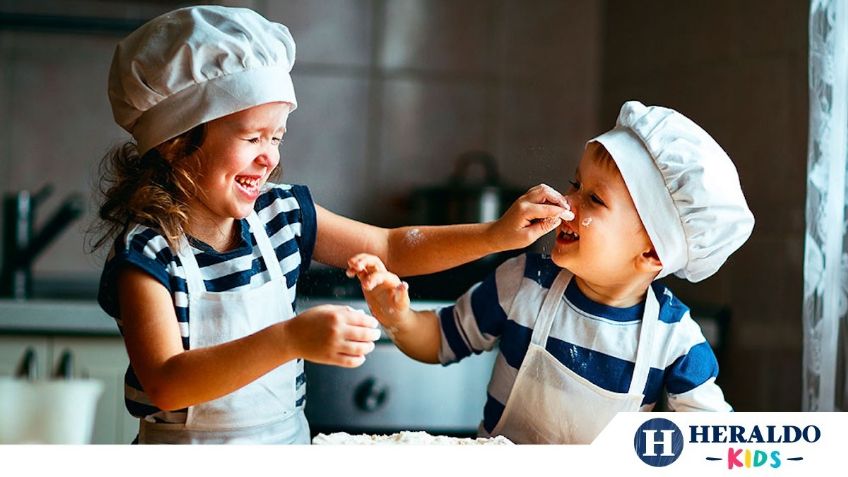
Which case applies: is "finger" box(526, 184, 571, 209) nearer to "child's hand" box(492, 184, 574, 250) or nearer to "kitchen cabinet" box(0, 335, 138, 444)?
"child's hand" box(492, 184, 574, 250)

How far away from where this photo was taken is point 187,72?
454 mm

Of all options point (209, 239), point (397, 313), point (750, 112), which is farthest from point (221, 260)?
point (750, 112)

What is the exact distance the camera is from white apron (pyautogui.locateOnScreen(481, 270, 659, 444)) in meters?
0.55

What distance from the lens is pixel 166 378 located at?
46cm

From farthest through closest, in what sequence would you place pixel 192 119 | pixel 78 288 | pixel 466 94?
pixel 466 94 < pixel 78 288 < pixel 192 119

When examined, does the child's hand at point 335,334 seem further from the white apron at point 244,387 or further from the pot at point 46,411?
the pot at point 46,411

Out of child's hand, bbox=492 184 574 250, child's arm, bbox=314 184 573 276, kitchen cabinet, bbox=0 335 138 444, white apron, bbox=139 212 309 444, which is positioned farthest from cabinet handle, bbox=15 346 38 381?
child's hand, bbox=492 184 574 250

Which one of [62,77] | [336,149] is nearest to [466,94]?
[336,149]

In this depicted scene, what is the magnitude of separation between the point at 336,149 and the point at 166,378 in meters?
0.20

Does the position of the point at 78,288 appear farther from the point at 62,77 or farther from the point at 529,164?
the point at 529,164

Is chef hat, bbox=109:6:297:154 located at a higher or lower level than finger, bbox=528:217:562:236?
higher

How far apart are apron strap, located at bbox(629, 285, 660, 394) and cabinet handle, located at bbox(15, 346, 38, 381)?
0.38 metres

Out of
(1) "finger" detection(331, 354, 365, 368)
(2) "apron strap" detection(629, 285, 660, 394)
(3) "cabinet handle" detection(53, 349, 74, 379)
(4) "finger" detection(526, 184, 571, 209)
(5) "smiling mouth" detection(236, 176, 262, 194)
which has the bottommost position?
(3) "cabinet handle" detection(53, 349, 74, 379)

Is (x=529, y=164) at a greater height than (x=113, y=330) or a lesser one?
greater
